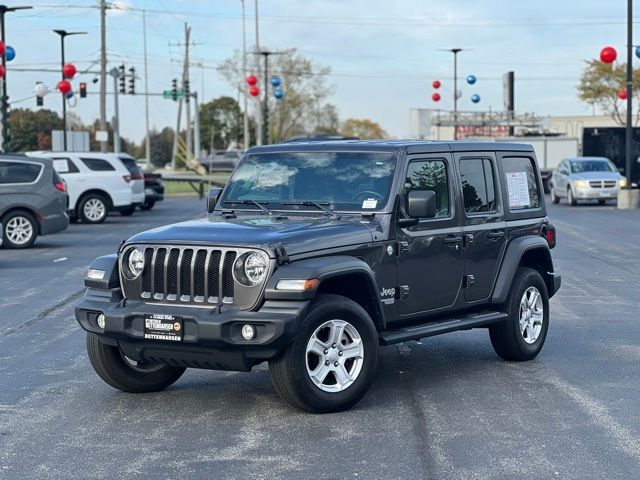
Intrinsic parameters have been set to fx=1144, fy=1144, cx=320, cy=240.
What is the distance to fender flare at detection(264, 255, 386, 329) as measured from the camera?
7211mm

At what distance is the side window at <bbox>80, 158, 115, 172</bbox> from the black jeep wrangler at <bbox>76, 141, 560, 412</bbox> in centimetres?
2132

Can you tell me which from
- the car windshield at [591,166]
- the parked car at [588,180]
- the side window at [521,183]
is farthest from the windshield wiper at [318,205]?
the car windshield at [591,166]

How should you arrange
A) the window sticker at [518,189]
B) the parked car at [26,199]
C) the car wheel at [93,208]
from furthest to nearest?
the car wheel at [93,208] < the parked car at [26,199] < the window sticker at [518,189]

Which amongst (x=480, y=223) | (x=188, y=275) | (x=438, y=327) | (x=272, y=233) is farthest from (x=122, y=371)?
(x=480, y=223)

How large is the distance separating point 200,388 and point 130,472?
7.66ft

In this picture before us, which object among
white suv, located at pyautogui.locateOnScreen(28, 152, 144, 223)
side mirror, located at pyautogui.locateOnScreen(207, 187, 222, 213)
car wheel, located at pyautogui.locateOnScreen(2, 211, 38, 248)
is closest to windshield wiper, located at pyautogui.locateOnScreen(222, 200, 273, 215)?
side mirror, located at pyautogui.locateOnScreen(207, 187, 222, 213)

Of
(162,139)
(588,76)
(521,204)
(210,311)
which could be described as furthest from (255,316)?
(162,139)

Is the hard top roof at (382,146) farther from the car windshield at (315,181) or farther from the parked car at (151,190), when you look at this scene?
the parked car at (151,190)

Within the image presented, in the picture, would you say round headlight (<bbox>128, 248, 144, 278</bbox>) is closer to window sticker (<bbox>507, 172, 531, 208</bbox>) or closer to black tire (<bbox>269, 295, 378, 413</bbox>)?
black tire (<bbox>269, 295, 378, 413</bbox>)

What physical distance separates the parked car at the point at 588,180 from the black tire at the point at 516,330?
94.4 ft

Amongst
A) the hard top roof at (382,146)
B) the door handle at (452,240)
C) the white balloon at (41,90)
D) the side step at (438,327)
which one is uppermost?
the white balloon at (41,90)

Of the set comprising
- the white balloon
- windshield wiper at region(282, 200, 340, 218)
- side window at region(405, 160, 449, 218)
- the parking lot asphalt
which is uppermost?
the white balloon

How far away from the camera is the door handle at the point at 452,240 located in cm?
879

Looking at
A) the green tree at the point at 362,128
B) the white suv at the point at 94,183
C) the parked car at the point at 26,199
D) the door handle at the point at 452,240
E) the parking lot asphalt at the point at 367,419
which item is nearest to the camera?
the parking lot asphalt at the point at 367,419
